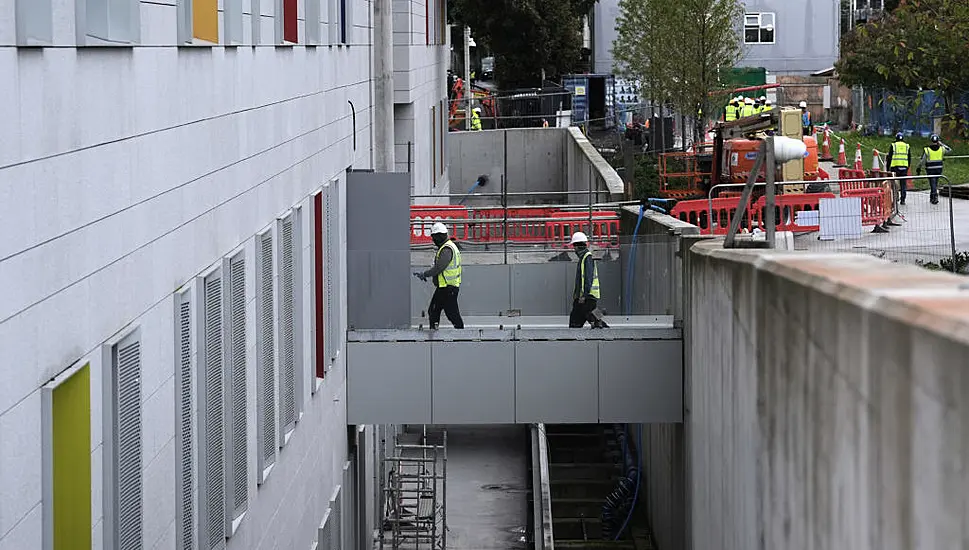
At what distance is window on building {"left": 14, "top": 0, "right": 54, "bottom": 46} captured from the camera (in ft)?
24.9

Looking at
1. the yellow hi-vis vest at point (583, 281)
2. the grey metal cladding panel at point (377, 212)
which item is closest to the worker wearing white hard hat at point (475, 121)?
the grey metal cladding panel at point (377, 212)

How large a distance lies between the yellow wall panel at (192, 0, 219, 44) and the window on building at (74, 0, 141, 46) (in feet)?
5.09

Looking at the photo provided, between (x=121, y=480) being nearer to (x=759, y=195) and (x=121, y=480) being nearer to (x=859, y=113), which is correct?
(x=759, y=195)

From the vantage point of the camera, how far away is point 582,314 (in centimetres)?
2172

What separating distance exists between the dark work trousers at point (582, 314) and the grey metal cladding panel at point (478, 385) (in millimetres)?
892

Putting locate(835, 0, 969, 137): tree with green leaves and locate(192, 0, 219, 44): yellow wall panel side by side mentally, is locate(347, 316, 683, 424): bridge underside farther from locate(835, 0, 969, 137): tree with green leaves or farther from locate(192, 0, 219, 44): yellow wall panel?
locate(192, 0, 219, 44): yellow wall panel

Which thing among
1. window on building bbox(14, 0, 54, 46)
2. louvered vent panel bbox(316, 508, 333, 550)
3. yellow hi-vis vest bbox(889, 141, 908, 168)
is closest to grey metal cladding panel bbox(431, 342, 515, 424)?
louvered vent panel bbox(316, 508, 333, 550)

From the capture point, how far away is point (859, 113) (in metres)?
65.8

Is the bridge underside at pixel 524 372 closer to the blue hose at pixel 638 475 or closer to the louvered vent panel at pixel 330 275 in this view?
the louvered vent panel at pixel 330 275

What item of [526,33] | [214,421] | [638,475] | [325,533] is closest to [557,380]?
[325,533]

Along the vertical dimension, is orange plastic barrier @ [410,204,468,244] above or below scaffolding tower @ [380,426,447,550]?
above

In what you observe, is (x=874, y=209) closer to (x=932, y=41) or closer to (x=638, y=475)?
(x=932, y=41)

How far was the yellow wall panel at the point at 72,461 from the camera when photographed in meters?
8.41

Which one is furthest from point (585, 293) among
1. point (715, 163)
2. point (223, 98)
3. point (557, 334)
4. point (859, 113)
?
point (859, 113)
